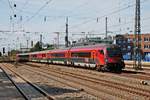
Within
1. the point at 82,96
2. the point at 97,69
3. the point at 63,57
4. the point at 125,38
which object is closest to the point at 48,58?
the point at 63,57

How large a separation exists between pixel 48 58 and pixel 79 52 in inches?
948

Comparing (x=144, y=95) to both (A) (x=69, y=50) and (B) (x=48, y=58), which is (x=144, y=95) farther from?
(B) (x=48, y=58)

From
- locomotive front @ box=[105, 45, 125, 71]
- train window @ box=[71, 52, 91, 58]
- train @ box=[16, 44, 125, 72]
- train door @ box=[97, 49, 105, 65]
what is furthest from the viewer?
train window @ box=[71, 52, 91, 58]

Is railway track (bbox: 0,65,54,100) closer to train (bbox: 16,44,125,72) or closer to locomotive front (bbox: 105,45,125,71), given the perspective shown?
locomotive front (bbox: 105,45,125,71)

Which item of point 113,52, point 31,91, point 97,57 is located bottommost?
point 31,91

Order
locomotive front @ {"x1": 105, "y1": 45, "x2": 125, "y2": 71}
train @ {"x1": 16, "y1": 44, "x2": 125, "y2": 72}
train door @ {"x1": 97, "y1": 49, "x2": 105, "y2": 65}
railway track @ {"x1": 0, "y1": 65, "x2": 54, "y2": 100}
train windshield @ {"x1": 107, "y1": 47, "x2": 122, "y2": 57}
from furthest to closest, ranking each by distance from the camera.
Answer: train door @ {"x1": 97, "y1": 49, "x2": 105, "y2": 65}, train windshield @ {"x1": 107, "y1": 47, "x2": 122, "y2": 57}, train @ {"x1": 16, "y1": 44, "x2": 125, "y2": 72}, locomotive front @ {"x1": 105, "y1": 45, "x2": 125, "y2": 71}, railway track @ {"x1": 0, "y1": 65, "x2": 54, "y2": 100}

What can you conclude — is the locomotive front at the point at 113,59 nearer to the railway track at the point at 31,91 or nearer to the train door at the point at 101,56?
the train door at the point at 101,56

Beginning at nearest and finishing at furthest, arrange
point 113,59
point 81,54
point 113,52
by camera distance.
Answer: point 113,59 → point 113,52 → point 81,54

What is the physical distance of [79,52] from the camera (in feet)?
151

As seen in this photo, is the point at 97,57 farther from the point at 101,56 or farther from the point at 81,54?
the point at 81,54

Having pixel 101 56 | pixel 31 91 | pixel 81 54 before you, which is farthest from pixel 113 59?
pixel 31 91

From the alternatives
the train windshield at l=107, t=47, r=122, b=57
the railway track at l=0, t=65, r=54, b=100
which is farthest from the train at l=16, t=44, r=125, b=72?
the railway track at l=0, t=65, r=54, b=100

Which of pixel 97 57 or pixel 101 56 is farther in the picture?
pixel 97 57

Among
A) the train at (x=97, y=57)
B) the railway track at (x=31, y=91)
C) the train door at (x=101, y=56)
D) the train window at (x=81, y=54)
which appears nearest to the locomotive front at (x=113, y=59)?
the train at (x=97, y=57)
